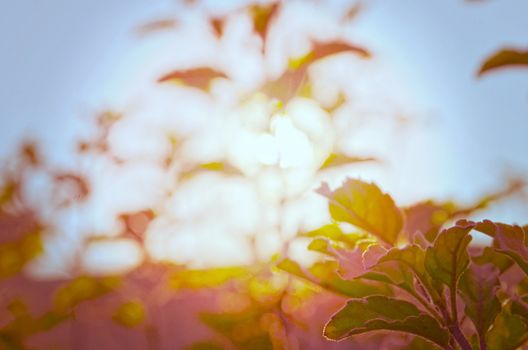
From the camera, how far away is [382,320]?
40.2 inches

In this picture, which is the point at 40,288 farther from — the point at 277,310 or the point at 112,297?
the point at 277,310

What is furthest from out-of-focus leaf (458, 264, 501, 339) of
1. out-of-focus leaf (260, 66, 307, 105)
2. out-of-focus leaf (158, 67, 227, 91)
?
out-of-focus leaf (158, 67, 227, 91)

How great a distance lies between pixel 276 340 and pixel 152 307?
169 cm

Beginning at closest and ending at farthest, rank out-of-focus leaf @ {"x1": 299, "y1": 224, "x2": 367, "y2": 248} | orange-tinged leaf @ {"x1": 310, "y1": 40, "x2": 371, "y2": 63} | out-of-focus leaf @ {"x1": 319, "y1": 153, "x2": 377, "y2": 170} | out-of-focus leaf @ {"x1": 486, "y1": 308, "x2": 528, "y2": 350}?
1. out-of-focus leaf @ {"x1": 486, "y1": 308, "x2": 528, "y2": 350}
2. out-of-focus leaf @ {"x1": 299, "y1": 224, "x2": 367, "y2": 248}
3. orange-tinged leaf @ {"x1": 310, "y1": 40, "x2": 371, "y2": 63}
4. out-of-focus leaf @ {"x1": 319, "y1": 153, "x2": 377, "y2": 170}

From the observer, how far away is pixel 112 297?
24.7 ft

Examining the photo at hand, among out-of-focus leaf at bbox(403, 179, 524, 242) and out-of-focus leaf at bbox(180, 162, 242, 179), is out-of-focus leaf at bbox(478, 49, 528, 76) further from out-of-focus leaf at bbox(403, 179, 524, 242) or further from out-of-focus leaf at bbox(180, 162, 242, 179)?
out-of-focus leaf at bbox(180, 162, 242, 179)

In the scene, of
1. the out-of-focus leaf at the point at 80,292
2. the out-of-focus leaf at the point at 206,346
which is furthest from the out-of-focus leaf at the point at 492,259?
the out-of-focus leaf at the point at 80,292

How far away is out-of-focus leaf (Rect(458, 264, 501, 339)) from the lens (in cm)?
106

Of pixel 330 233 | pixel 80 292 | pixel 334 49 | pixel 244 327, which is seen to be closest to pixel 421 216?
pixel 330 233

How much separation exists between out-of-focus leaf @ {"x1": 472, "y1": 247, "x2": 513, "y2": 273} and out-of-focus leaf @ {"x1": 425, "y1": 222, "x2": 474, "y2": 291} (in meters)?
0.19

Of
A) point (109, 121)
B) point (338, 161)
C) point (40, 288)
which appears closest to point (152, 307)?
point (109, 121)

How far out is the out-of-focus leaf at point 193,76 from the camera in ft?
7.55

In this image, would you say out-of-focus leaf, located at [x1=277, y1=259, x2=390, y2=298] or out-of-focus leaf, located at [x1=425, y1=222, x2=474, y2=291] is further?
out-of-focus leaf, located at [x1=277, y1=259, x2=390, y2=298]

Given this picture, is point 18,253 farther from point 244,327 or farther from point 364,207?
point 364,207
